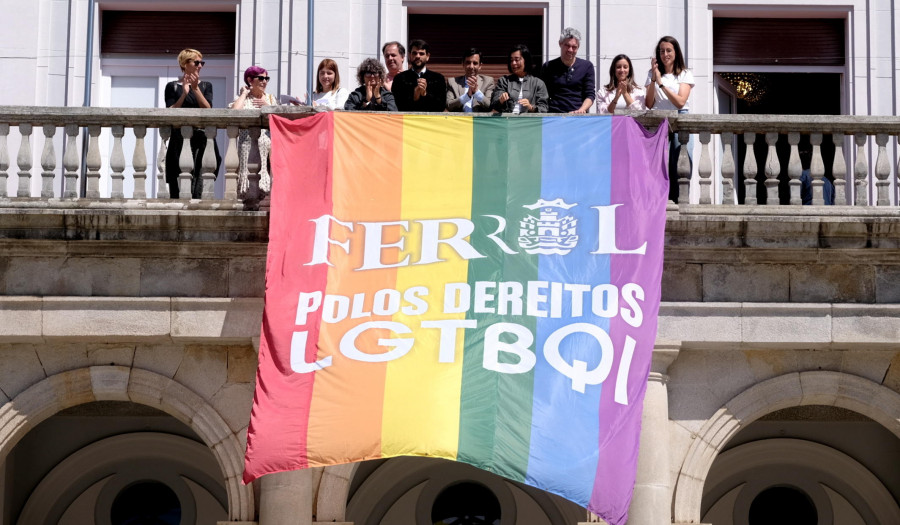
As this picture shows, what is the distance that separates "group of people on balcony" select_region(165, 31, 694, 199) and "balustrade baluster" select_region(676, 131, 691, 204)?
301mm

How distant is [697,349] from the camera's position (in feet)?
60.3

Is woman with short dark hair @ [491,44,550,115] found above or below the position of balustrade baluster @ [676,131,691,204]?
above

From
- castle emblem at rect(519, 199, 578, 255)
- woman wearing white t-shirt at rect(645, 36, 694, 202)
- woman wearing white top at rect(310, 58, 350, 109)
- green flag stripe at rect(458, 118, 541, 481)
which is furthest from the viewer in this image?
woman wearing white top at rect(310, 58, 350, 109)

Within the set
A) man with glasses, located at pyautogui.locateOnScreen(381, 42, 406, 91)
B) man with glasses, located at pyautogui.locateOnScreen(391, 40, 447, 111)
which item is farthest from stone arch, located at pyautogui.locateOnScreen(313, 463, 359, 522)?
man with glasses, located at pyautogui.locateOnScreen(381, 42, 406, 91)

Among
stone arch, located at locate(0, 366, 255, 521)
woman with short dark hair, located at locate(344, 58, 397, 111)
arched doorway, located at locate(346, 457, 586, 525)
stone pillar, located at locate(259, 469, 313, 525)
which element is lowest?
arched doorway, located at locate(346, 457, 586, 525)

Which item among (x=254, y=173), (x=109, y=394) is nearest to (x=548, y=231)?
(x=254, y=173)

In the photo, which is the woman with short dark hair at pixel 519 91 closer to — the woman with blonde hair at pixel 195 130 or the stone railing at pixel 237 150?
the stone railing at pixel 237 150

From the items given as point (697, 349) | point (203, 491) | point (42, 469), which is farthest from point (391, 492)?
point (697, 349)

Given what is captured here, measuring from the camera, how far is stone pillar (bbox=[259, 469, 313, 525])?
1777 centimetres

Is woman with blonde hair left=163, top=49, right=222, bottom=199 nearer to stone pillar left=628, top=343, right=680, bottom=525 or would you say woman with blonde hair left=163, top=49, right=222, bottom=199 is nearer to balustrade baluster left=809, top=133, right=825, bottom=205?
stone pillar left=628, top=343, right=680, bottom=525

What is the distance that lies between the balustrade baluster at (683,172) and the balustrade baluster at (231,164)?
14.1 feet

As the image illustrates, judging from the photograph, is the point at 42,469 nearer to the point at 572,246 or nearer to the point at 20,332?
the point at 20,332

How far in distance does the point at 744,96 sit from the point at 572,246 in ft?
17.9

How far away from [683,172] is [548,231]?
1.73 m
